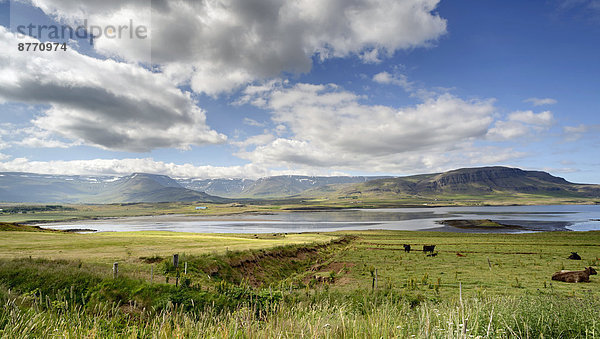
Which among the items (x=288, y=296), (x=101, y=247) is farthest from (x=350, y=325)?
(x=101, y=247)

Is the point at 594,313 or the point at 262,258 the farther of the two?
the point at 262,258

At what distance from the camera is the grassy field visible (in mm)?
5742

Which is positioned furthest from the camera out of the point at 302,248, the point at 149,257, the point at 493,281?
the point at 302,248

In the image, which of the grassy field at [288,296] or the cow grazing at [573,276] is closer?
the grassy field at [288,296]

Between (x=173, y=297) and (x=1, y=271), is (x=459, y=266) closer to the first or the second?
(x=173, y=297)

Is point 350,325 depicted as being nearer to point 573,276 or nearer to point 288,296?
point 288,296

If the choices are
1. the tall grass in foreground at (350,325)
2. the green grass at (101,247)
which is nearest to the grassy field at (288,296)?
the tall grass in foreground at (350,325)

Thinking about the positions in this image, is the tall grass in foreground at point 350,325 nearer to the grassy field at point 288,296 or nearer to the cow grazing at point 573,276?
the grassy field at point 288,296

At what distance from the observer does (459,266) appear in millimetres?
34188

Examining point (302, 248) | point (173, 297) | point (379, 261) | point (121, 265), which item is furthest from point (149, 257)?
point (379, 261)

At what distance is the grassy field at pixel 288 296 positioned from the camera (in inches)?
226

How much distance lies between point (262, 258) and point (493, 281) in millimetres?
25691

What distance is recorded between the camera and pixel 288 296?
17438 mm

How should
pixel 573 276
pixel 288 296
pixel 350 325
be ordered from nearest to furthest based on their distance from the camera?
pixel 350 325, pixel 288 296, pixel 573 276
